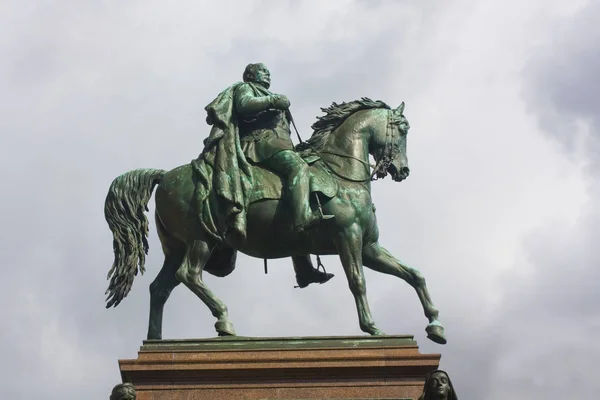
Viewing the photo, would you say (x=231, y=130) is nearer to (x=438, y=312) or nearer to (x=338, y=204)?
(x=338, y=204)

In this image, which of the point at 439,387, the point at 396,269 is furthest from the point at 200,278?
the point at 439,387

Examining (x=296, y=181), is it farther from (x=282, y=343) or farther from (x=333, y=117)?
(x=282, y=343)

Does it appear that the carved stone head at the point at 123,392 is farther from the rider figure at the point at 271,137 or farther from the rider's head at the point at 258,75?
the rider's head at the point at 258,75

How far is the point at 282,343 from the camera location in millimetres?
24531

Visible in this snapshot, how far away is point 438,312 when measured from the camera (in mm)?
26375

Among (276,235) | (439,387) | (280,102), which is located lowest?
(439,387)

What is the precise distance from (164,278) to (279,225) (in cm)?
230

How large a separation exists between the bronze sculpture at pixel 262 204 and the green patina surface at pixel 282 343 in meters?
0.86

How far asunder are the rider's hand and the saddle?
4.24 ft

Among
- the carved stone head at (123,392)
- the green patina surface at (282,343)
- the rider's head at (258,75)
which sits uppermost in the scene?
the rider's head at (258,75)

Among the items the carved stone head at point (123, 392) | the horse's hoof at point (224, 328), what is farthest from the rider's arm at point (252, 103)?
the carved stone head at point (123, 392)

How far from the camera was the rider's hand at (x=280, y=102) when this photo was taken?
90.7 feet

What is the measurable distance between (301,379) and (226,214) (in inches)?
136

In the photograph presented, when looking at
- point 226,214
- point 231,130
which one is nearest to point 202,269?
point 226,214
